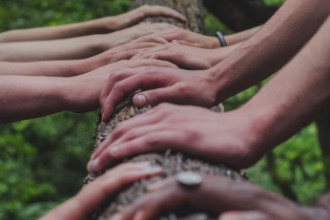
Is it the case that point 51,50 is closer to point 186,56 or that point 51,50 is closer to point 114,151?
point 186,56

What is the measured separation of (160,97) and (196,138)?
44cm

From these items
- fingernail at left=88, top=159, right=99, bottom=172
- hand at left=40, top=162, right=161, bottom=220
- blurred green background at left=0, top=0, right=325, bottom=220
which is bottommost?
hand at left=40, top=162, right=161, bottom=220

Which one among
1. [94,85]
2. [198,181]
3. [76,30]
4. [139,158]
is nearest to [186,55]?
[94,85]

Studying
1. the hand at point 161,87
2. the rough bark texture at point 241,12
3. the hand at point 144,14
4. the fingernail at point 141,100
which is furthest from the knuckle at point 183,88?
the rough bark texture at point 241,12

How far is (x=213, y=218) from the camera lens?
981mm

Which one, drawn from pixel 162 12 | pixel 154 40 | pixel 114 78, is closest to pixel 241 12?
pixel 162 12

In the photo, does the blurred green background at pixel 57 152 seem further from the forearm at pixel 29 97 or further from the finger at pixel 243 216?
the finger at pixel 243 216

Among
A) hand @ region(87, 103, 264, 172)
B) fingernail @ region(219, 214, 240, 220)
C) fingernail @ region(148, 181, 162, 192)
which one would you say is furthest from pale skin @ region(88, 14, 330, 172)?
fingernail @ region(219, 214, 240, 220)

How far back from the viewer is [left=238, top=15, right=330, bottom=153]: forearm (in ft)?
3.95

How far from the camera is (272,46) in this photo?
5.50ft

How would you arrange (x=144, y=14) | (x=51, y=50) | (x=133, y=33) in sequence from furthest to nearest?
(x=144, y=14), (x=51, y=50), (x=133, y=33)

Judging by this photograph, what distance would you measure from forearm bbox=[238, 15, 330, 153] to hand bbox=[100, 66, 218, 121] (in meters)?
0.37

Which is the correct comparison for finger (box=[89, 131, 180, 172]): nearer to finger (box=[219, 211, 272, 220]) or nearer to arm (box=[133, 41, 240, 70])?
finger (box=[219, 211, 272, 220])

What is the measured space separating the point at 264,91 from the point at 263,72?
466mm
